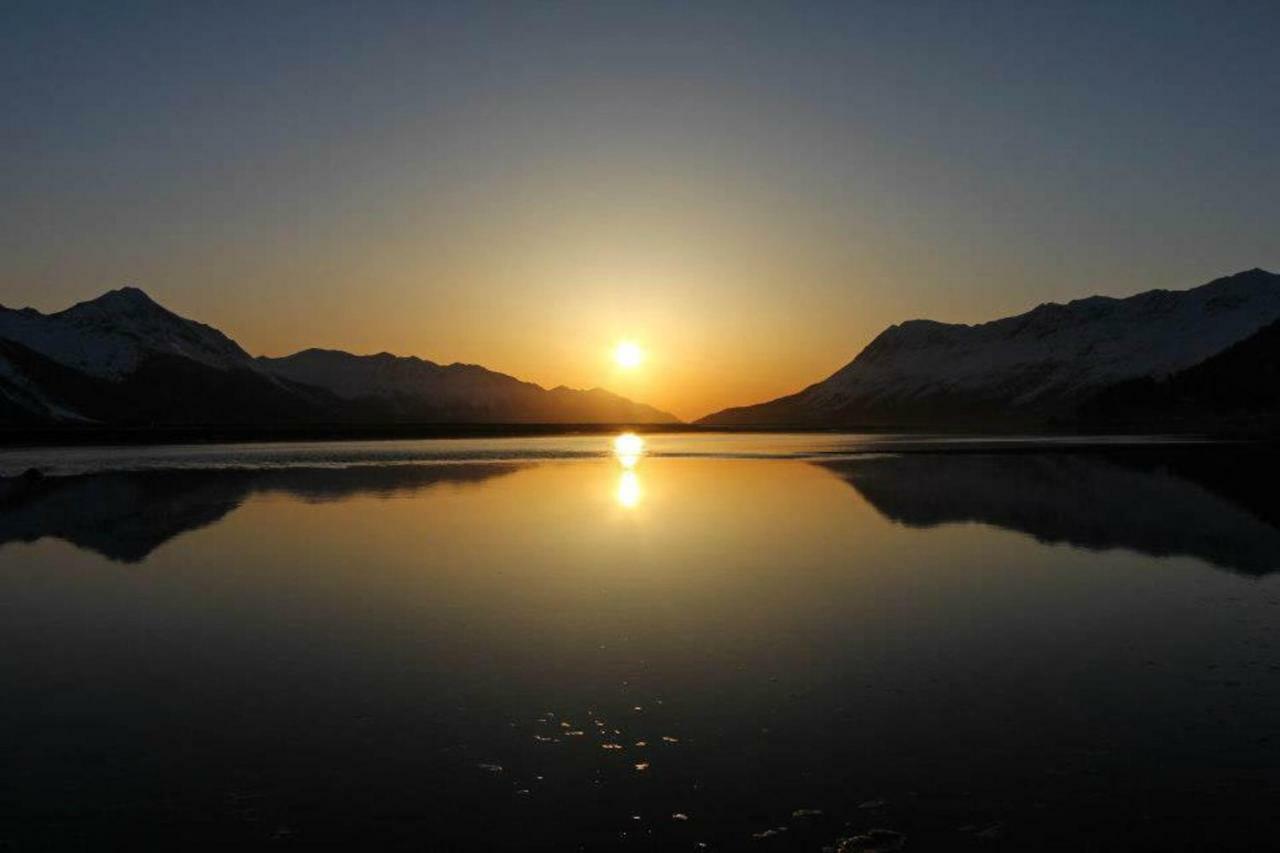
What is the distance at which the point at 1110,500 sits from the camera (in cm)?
5716

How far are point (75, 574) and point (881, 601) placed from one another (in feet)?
86.5

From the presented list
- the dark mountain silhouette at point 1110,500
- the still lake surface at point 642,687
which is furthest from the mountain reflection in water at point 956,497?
the still lake surface at point 642,687

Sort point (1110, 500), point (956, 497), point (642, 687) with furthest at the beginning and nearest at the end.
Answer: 1. point (956, 497)
2. point (1110, 500)
3. point (642, 687)

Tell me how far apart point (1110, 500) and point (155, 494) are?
5813 cm

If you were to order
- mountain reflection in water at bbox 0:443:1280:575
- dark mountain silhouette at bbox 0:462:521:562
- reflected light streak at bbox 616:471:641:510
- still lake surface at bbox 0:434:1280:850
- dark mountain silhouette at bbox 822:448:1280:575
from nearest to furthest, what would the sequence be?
still lake surface at bbox 0:434:1280:850, dark mountain silhouette at bbox 822:448:1280:575, mountain reflection in water at bbox 0:443:1280:575, dark mountain silhouette at bbox 0:462:521:562, reflected light streak at bbox 616:471:641:510

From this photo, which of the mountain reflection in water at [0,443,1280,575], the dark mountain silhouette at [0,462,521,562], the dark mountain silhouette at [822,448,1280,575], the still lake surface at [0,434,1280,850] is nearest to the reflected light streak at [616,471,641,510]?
the mountain reflection in water at [0,443,1280,575]

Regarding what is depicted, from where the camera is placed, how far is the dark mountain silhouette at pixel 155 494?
4422 cm

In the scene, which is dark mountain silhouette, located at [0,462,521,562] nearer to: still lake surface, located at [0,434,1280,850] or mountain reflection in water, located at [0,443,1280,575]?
mountain reflection in water, located at [0,443,1280,575]

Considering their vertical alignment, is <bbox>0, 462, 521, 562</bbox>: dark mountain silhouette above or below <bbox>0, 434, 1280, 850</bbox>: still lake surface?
above

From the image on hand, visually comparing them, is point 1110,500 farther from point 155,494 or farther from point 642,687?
point 155,494

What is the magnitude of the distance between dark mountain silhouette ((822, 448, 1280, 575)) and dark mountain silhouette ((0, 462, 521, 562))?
1298 inches

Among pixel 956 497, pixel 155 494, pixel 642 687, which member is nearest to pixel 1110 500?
pixel 956 497

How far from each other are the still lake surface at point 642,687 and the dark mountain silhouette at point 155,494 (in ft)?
2.54

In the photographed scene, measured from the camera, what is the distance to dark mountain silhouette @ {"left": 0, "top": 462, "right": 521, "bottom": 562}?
44219 mm
